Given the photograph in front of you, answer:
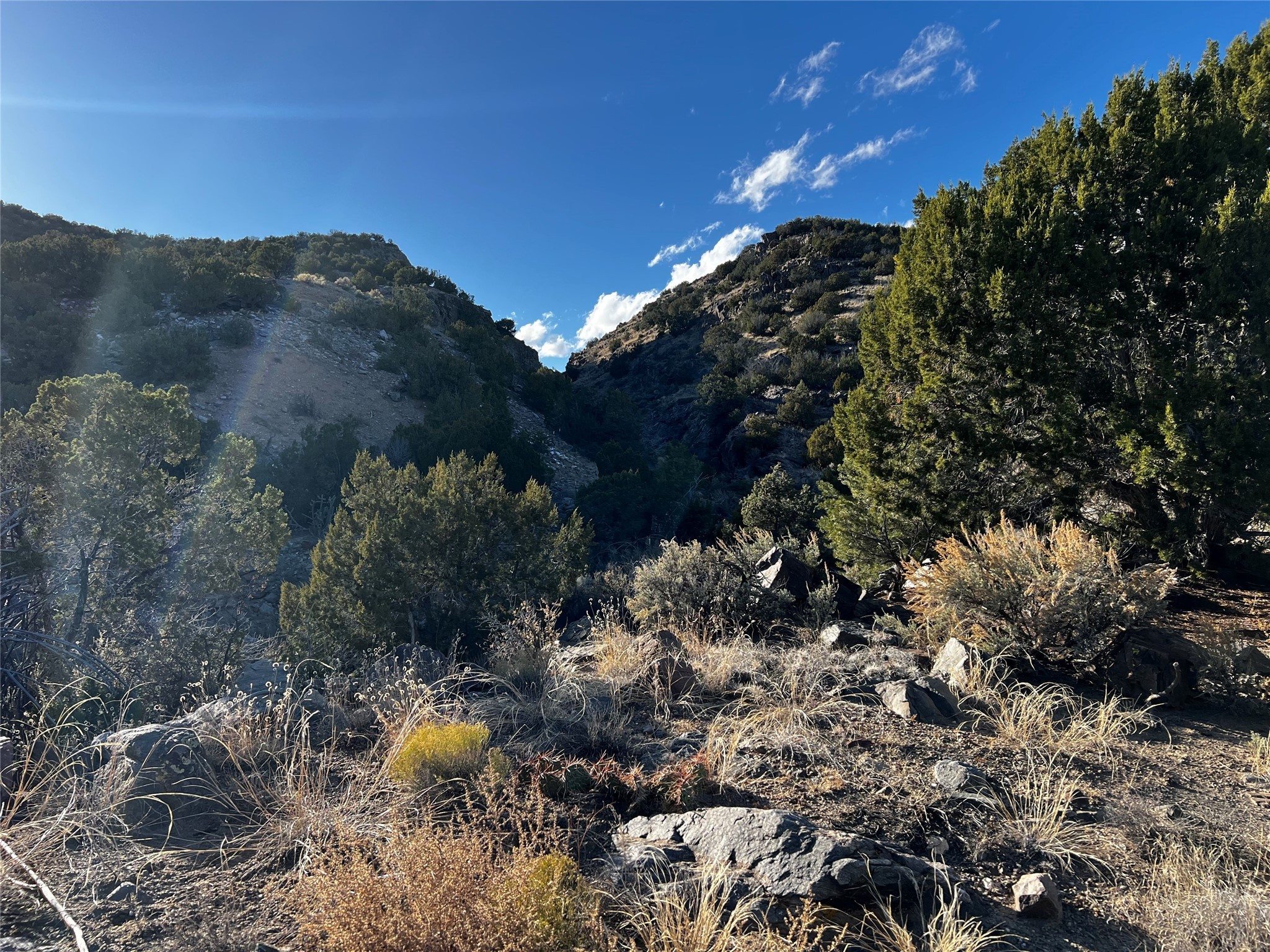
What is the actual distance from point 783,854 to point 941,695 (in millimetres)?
2487

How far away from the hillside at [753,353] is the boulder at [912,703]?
516 inches

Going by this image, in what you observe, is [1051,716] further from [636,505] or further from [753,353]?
[753,353]

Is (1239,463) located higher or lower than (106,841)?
higher

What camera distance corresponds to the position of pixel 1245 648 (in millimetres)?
4707

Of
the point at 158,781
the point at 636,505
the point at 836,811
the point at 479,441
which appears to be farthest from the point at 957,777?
the point at 479,441

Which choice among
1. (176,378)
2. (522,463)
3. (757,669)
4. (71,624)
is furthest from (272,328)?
(757,669)

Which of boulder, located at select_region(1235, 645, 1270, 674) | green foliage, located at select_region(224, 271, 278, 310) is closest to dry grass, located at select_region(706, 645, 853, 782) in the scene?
boulder, located at select_region(1235, 645, 1270, 674)

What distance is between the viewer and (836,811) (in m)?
2.99

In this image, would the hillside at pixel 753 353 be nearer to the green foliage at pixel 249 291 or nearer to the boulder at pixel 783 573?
the boulder at pixel 783 573

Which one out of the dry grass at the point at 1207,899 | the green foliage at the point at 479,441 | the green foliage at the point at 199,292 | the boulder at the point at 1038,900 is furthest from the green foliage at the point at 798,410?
the boulder at the point at 1038,900

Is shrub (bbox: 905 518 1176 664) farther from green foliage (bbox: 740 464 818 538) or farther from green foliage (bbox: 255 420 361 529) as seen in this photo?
green foliage (bbox: 255 420 361 529)

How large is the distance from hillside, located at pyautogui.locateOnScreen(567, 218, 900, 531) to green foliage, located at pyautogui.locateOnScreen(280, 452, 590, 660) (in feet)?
29.9

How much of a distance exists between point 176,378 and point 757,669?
1827cm

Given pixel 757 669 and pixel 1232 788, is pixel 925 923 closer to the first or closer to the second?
pixel 1232 788
